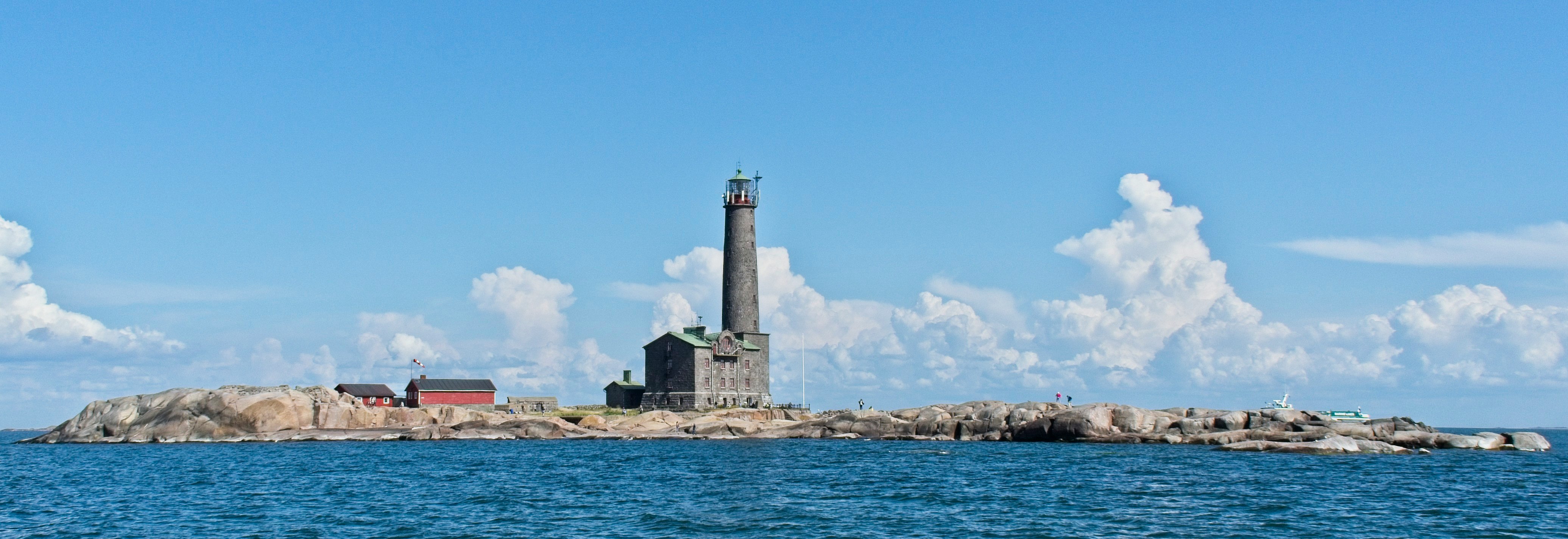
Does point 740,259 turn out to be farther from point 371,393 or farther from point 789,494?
point 789,494

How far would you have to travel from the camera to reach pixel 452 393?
9938cm

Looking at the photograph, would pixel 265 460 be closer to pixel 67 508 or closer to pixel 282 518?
pixel 67 508

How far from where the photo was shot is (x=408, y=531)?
113 feet

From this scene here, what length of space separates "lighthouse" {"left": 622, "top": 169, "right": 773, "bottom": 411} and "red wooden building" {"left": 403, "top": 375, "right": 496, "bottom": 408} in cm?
1291

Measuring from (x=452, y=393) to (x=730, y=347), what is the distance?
22.6 metres

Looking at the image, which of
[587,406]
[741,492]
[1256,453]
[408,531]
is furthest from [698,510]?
[587,406]

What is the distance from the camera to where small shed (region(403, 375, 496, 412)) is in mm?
98312

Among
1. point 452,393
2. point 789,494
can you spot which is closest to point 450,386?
point 452,393

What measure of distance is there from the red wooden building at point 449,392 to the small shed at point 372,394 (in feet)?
5.78

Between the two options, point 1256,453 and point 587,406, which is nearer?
point 1256,453

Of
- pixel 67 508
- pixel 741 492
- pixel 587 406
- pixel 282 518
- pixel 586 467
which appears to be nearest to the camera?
pixel 282 518

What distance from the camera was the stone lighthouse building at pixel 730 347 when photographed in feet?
322

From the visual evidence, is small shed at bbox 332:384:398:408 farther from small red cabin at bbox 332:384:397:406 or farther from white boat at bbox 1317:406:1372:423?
white boat at bbox 1317:406:1372:423

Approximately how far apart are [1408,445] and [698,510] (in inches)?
1818
